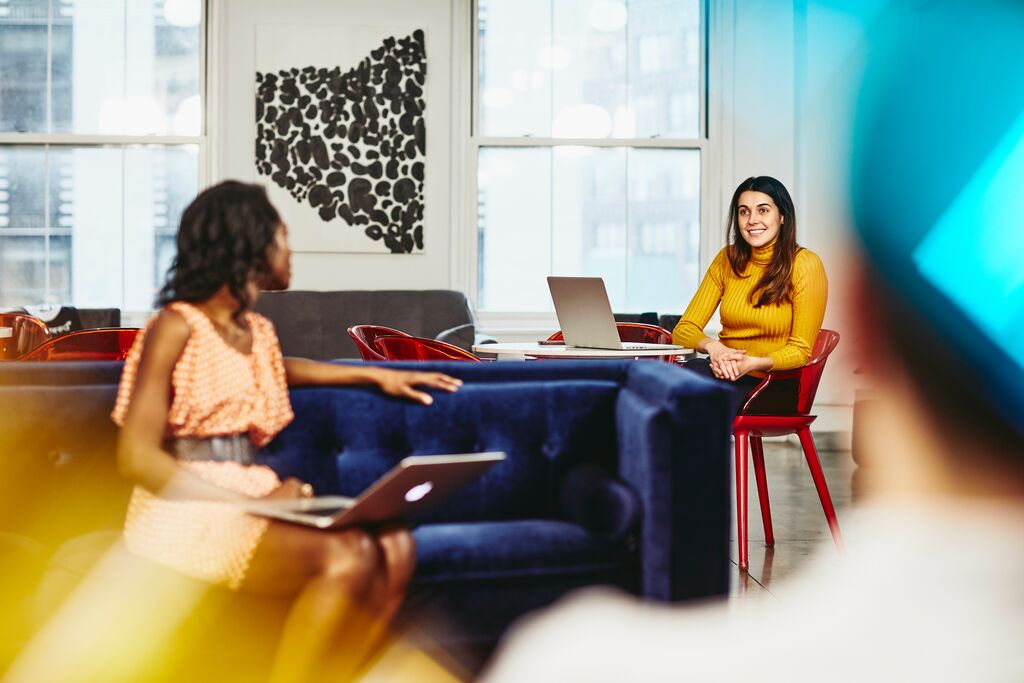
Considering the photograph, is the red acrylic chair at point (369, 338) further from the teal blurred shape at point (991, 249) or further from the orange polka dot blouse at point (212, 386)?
the teal blurred shape at point (991, 249)

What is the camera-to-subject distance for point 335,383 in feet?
7.28

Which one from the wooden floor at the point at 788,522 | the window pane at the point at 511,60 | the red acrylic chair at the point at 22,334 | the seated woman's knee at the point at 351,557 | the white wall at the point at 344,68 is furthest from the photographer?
the window pane at the point at 511,60

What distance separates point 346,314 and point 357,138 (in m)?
1.26

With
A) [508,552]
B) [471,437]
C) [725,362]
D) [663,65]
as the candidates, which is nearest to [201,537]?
[508,552]

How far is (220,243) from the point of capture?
1834 mm

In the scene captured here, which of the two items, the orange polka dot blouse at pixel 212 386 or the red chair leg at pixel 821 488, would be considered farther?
the red chair leg at pixel 821 488

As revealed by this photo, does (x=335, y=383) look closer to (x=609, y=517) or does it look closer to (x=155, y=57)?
(x=609, y=517)

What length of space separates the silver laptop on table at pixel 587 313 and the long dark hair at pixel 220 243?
1670 mm

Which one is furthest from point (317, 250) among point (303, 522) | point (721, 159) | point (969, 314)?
point (303, 522)

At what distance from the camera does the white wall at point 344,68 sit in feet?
21.2

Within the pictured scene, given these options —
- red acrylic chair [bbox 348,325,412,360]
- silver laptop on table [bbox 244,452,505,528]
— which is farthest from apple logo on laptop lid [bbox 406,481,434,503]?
red acrylic chair [bbox 348,325,412,360]

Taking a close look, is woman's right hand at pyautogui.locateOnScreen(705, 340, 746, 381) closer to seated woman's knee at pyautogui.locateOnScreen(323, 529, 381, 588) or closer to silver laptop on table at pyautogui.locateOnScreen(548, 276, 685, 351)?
silver laptop on table at pyautogui.locateOnScreen(548, 276, 685, 351)

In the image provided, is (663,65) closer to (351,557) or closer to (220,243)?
(220,243)

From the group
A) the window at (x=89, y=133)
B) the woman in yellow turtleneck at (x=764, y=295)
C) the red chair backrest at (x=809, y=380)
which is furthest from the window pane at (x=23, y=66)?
the red chair backrest at (x=809, y=380)
